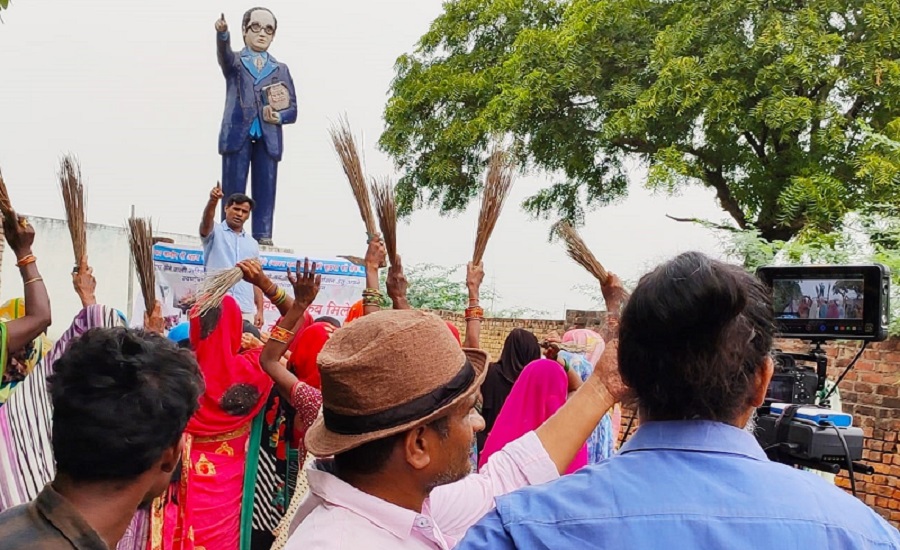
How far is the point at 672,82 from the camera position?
9906 millimetres

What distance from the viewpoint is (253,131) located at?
718 centimetres

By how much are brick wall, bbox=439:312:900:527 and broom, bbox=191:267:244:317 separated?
3.56 meters

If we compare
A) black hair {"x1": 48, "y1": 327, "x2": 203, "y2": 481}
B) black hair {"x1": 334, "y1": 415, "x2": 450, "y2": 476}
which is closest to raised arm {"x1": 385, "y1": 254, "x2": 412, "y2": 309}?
black hair {"x1": 48, "y1": 327, "x2": 203, "y2": 481}

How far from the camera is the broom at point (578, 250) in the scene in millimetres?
3236

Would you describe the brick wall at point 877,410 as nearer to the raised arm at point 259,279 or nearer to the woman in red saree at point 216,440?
the woman in red saree at point 216,440

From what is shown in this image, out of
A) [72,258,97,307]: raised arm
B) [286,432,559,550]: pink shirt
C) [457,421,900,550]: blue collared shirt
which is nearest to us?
[457,421,900,550]: blue collared shirt

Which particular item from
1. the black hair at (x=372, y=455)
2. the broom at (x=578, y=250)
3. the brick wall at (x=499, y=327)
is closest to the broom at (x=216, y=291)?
the broom at (x=578, y=250)

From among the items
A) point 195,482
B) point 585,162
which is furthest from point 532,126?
point 195,482

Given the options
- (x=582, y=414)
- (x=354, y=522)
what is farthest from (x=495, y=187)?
(x=354, y=522)

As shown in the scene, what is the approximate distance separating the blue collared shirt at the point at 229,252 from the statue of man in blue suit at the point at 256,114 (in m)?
1.31

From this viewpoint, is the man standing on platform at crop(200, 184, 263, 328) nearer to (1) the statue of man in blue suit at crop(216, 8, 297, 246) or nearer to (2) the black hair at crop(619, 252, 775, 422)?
(1) the statue of man in blue suit at crop(216, 8, 297, 246)

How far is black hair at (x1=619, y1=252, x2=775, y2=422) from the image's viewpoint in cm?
119

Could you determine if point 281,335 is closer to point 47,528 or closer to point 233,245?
point 47,528

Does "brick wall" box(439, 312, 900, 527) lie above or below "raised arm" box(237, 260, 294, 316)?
below
